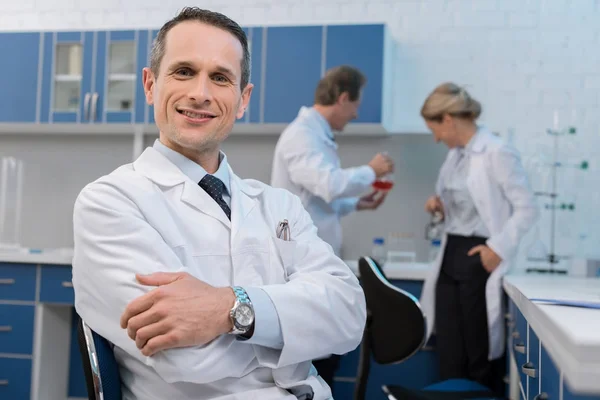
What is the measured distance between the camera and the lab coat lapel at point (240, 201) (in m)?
1.44

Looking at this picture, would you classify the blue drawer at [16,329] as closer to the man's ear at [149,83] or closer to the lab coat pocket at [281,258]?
the man's ear at [149,83]

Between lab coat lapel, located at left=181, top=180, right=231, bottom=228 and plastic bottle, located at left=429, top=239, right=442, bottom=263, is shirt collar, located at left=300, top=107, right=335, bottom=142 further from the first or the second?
lab coat lapel, located at left=181, top=180, right=231, bottom=228

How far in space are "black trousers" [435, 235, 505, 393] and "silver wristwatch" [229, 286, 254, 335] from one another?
2.03m

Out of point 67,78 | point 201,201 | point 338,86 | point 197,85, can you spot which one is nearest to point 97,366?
point 201,201

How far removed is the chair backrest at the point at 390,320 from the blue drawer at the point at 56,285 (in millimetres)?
1937

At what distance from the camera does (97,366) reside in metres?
1.24

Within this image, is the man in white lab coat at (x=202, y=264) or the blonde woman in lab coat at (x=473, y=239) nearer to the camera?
the man in white lab coat at (x=202, y=264)

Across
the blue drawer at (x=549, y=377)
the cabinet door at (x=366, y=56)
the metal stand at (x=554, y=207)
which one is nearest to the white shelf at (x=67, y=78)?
the cabinet door at (x=366, y=56)

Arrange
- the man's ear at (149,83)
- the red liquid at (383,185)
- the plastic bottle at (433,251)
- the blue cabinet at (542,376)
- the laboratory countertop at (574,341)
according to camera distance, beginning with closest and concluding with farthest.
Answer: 1. the laboratory countertop at (574,341)
2. the blue cabinet at (542,376)
3. the man's ear at (149,83)
4. the red liquid at (383,185)
5. the plastic bottle at (433,251)

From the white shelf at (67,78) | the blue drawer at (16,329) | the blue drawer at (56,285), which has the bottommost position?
the blue drawer at (16,329)

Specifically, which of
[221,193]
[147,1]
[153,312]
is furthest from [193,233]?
[147,1]

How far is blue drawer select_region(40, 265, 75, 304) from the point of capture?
367 cm

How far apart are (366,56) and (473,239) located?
1.23 meters

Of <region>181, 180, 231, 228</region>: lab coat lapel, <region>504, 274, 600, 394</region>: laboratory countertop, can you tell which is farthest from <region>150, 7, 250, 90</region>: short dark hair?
<region>504, 274, 600, 394</region>: laboratory countertop
